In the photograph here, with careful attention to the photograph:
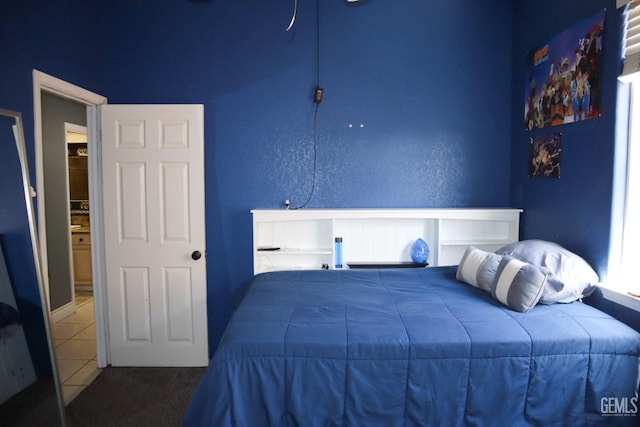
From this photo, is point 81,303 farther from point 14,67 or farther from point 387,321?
point 387,321

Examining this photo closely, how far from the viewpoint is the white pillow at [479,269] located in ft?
7.95

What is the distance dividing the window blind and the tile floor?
136 inches

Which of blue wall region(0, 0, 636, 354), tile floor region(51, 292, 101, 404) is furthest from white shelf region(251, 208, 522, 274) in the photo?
tile floor region(51, 292, 101, 404)

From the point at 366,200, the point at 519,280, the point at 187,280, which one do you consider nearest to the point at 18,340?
the point at 187,280

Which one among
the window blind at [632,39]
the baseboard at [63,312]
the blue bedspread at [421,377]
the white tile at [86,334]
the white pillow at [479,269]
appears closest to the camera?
the blue bedspread at [421,377]

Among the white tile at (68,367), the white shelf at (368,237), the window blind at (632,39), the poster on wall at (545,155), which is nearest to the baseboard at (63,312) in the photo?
the white tile at (68,367)

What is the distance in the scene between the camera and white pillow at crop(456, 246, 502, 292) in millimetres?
2422

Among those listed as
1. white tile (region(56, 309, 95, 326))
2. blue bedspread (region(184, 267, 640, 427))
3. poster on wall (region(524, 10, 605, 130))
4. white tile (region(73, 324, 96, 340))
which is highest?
poster on wall (region(524, 10, 605, 130))

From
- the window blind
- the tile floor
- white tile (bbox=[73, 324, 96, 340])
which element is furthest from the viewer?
white tile (bbox=[73, 324, 96, 340])

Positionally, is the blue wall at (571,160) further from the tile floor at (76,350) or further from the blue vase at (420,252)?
the tile floor at (76,350)

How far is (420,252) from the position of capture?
10.6 feet

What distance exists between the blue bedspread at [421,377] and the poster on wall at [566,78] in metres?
1.29

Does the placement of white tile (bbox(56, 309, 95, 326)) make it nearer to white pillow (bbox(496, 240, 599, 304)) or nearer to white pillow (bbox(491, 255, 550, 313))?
white pillow (bbox(491, 255, 550, 313))

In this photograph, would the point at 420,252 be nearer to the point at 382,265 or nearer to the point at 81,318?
the point at 382,265
